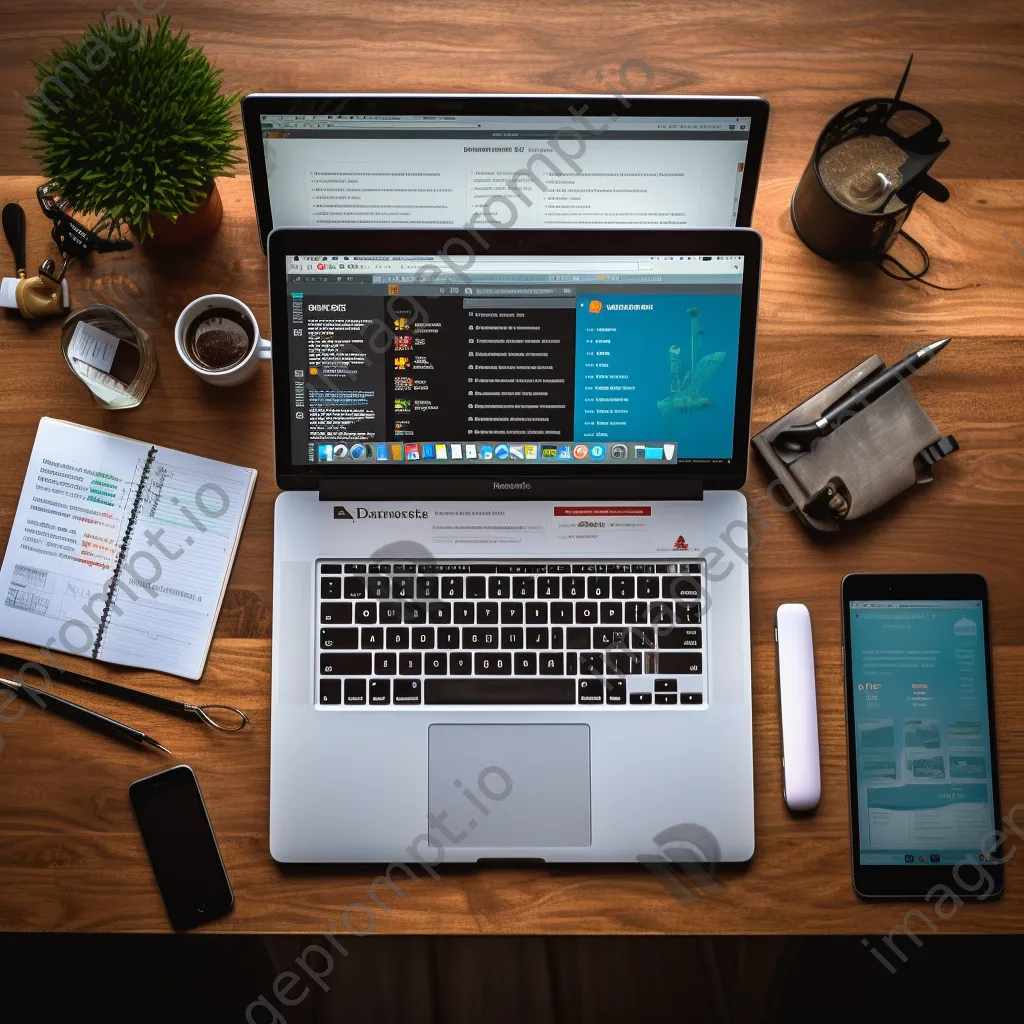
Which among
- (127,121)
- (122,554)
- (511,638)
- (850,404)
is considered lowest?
(511,638)

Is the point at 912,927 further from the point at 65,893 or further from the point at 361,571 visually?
the point at 65,893

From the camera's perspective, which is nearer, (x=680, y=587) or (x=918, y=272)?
(x=680, y=587)

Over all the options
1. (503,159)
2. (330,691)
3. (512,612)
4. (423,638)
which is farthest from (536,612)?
(503,159)

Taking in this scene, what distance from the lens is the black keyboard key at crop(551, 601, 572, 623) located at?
3.23 feet

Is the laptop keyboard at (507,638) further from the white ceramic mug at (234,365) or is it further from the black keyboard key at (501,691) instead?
the white ceramic mug at (234,365)

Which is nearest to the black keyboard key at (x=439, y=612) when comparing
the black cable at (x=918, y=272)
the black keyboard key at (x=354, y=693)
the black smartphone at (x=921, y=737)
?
the black keyboard key at (x=354, y=693)

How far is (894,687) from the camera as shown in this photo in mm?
1003

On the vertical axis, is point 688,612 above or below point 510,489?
below

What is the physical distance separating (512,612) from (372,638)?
158 mm

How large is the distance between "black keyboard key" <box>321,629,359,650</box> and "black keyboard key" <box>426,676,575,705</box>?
0.31ft

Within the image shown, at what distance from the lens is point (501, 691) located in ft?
3.19

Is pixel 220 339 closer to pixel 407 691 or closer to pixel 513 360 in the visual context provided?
pixel 513 360

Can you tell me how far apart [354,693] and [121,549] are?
32cm

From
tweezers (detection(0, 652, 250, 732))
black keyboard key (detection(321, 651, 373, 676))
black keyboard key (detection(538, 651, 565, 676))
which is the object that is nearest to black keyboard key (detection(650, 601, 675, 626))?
black keyboard key (detection(538, 651, 565, 676))
